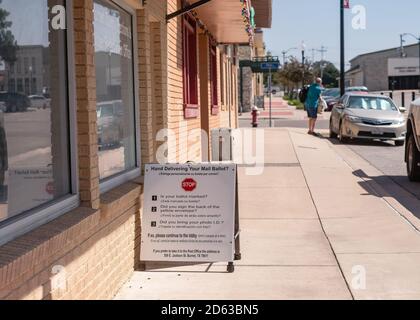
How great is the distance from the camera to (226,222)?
5.97 metres

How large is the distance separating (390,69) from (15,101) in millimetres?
90535

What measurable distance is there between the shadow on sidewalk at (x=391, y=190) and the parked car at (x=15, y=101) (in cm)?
587

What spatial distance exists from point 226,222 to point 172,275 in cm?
69

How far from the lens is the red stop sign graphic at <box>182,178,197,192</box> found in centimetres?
597

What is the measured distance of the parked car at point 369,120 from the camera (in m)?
18.8

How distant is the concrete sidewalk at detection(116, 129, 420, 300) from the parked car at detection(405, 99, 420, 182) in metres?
1.04

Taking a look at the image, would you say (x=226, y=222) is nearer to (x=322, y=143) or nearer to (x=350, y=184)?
(x=350, y=184)

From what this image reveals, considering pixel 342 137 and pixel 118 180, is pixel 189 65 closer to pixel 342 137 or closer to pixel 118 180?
pixel 118 180

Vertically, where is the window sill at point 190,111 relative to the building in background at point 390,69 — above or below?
below

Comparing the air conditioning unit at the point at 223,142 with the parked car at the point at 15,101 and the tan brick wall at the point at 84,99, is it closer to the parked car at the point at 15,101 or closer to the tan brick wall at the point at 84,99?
the tan brick wall at the point at 84,99

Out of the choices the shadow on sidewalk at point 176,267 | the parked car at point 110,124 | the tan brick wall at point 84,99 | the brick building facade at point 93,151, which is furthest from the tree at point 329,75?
the tan brick wall at point 84,99

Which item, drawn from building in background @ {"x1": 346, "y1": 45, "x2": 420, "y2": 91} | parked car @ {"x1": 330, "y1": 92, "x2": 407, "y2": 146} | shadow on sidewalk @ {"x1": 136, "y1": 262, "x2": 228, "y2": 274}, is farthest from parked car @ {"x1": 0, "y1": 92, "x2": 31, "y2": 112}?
building in background @ {"x1": 346, "y1": 45, "x2": 420, "y2": 91}

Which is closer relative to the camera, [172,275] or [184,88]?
[172,275]
